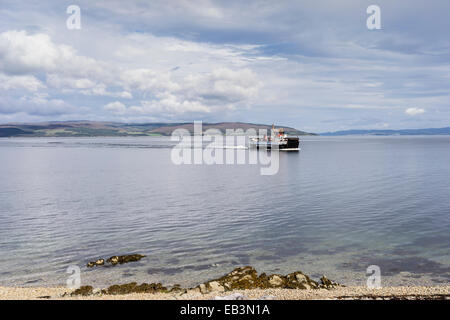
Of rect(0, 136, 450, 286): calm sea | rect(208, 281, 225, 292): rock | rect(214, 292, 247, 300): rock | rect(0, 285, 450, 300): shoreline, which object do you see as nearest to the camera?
rect(0, 285, 450, 300): shoreline

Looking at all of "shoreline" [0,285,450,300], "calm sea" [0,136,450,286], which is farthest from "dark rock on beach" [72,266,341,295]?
"calm sea" [0,136,450,286]

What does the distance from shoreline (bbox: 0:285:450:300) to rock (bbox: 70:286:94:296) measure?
344mm

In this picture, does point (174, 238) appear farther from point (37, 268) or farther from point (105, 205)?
point (105, 205)

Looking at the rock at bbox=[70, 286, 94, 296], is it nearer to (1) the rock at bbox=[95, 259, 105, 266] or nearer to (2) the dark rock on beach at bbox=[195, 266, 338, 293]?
(1) the rock at bbox=[95, 259, 105, 266]

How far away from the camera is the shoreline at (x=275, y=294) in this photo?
56.8ft

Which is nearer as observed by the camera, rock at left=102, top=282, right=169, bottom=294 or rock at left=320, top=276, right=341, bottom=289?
rock at left=102, top=282, right=169, bottom=294

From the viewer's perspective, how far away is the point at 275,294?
17.9 m

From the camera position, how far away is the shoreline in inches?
682

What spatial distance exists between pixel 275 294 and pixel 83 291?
10752 millimetres

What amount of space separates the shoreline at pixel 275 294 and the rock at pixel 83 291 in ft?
1.13

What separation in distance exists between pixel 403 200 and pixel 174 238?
33.6 meters

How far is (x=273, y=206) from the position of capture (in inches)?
1785

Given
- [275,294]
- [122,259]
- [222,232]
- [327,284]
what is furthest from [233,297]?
[222,232]

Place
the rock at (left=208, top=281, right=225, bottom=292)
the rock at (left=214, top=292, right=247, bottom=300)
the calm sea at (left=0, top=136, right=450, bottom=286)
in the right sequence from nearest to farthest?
the rock at (left=214, top=292, right=247, bottom=300), the rock at (left=208, top=281, right=225, bottom=292), the calm sea at (left=0, top=136, right=450, bottom=286)
